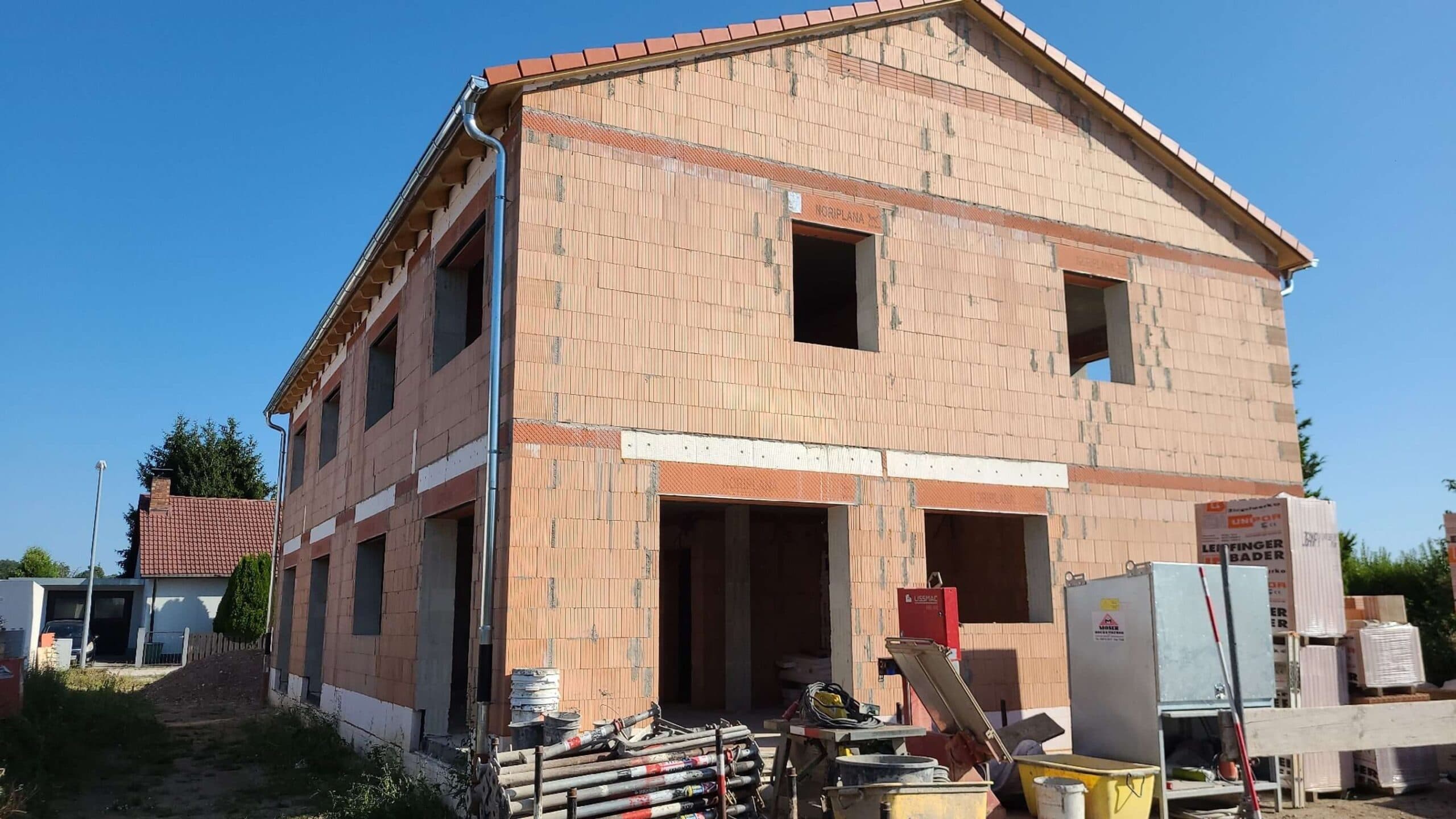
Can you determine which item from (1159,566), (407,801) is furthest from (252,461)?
(1159,566)

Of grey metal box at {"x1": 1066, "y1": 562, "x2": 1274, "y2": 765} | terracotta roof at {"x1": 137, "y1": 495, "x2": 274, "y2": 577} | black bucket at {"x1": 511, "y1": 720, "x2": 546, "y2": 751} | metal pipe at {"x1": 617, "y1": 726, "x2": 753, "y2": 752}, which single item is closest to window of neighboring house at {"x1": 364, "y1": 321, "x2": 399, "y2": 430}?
black bucket at {"x1": 511, "y1": 720, "x2": 546, "y2": 751}

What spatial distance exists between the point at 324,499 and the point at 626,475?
34.4ft

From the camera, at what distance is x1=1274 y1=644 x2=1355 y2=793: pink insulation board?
10.4m

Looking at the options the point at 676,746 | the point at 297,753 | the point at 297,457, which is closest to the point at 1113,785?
the point at 676,746

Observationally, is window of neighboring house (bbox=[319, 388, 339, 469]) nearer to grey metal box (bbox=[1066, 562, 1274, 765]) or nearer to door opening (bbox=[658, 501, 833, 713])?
door opening (bbox=[658, 501, 833, 713])

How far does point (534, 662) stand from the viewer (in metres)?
9.33

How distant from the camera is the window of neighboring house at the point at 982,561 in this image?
14648 millimetres

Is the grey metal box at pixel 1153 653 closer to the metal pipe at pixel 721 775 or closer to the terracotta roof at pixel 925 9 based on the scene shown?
the metal pipe at pixel 721 775

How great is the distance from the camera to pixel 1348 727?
387 inches

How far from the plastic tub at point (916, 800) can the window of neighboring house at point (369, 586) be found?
9.00 m

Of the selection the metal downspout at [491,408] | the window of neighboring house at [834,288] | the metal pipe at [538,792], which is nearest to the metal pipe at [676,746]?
the metal pipe at [538,792]

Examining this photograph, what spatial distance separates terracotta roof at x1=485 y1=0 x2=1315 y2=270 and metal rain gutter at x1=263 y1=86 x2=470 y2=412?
119cm

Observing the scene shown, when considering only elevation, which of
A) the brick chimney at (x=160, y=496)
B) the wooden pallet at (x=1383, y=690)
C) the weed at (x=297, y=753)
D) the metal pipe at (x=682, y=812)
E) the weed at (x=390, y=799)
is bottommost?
the weed at (x=297, y=753)

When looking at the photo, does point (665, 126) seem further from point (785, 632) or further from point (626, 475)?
point (785, 632)
